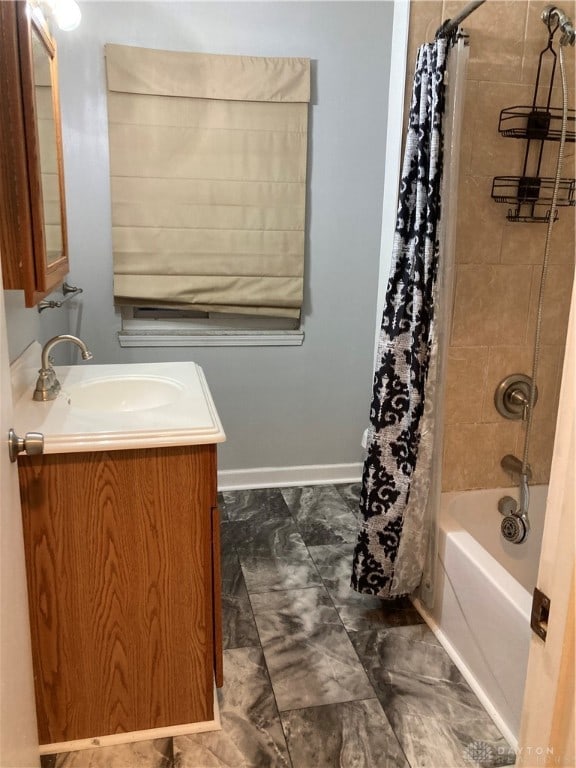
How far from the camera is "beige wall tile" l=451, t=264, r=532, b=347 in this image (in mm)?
2150

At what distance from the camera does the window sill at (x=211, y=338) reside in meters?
2.99

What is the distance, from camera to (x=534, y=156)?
2.06 metres

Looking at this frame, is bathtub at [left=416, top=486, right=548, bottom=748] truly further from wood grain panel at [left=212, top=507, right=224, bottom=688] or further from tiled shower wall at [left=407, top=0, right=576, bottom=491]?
wood grain panel at [left=212, top=507, right=224, bottom=688]

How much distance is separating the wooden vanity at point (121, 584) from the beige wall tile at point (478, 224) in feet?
3.54

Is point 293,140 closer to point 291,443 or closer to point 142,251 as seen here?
point 142,251

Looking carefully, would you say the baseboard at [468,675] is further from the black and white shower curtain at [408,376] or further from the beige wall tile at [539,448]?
the beige wall tile at [539,448]

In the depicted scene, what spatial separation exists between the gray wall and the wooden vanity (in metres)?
1.39

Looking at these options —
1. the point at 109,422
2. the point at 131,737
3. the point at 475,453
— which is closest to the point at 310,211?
the point at 475,453

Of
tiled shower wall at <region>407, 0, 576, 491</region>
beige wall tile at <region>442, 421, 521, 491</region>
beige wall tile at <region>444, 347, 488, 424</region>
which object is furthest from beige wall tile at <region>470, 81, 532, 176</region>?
beige wall tile at <region>442, 421, 521, 491</region>

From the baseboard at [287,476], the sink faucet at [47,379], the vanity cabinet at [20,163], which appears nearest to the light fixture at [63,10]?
the vanity cabinet at [20,163]

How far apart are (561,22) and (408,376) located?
45.5 inches

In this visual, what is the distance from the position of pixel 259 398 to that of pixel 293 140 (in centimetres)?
125

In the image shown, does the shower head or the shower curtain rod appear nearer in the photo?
the shower curtain rod

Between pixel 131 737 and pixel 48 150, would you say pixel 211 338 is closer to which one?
pixel 48 150
